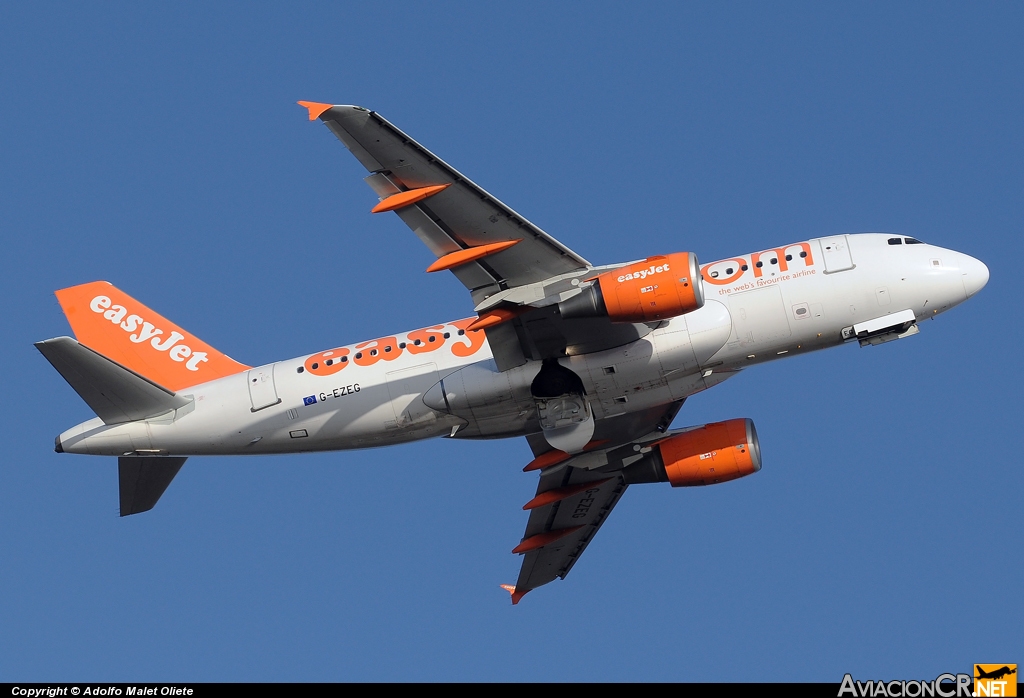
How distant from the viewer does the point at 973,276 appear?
4059 cm

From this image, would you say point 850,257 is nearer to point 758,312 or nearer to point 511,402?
point 758,312

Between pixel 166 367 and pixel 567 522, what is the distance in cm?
1760

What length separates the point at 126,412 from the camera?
43.1m

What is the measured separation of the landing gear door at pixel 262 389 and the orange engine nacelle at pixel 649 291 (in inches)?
487

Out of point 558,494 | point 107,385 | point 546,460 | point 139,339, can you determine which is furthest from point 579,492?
point 107,385

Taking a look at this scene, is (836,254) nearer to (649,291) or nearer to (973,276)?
(973,276)

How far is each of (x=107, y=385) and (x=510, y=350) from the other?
14.5m

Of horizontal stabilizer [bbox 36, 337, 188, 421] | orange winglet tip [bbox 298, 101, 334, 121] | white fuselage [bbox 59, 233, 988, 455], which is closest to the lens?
orange winglet tip [bbox 298, 101, 334, 121]

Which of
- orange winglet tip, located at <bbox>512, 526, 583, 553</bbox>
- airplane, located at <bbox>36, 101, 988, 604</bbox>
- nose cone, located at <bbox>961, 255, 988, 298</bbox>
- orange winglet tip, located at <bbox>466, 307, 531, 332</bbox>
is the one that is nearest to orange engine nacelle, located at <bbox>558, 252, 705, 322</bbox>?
airplane, located at <bbox>36, 101, 988, 604</bbox>

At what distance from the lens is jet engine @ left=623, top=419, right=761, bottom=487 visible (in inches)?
1751

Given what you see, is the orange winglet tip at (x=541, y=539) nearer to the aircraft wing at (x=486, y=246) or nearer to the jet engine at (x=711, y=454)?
the jet engine at (x=711, y=454)

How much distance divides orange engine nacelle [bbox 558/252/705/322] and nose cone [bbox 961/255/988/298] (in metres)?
10.1

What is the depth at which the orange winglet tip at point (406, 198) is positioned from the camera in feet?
119

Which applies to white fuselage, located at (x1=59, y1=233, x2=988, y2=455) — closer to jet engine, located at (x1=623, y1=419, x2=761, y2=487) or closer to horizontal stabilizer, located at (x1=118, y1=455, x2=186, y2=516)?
horizontal stabilizer, located at (x1=118, y1=455, x2=186, y2=516)
